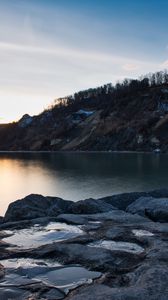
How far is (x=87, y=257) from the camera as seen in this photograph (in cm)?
1158

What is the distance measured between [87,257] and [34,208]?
9.43 meters

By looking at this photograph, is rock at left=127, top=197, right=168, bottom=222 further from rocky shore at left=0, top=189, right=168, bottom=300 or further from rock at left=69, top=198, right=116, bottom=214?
rock at left=69, top=198, right=116, bottom=214

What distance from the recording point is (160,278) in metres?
9.38

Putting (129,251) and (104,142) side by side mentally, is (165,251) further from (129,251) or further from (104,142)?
(104,142)

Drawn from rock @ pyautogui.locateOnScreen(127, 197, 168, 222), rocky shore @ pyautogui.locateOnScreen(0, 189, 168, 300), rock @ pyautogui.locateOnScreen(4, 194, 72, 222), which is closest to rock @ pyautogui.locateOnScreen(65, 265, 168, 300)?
rocky shore @ pyautogui.locateOnScreen(0, 189, 168, 300)

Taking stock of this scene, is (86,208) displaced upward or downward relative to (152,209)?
downward

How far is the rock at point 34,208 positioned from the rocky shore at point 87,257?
18.0 inches

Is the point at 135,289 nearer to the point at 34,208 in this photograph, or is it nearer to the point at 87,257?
the point at 87,257

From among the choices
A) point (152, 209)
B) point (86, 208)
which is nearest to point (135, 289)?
point (152, 209)

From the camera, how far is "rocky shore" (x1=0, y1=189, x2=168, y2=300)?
29.6 feet

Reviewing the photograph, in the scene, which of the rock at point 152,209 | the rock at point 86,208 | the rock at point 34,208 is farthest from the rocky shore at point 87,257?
the rock at point 86,208

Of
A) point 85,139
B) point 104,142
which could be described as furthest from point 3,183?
point 85,139

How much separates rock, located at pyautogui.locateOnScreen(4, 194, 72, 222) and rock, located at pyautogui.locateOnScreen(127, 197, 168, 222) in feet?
12.5

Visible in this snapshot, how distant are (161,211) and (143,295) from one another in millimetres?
9718
